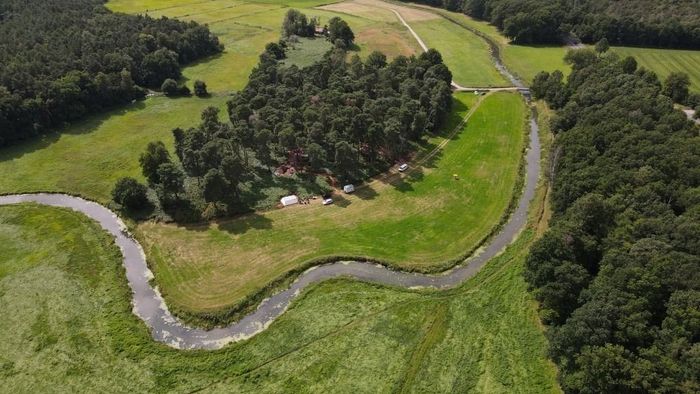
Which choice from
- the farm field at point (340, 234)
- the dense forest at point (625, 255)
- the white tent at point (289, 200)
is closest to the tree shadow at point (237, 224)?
the farm field at point (340, 234)

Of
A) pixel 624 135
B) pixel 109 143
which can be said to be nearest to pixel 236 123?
pixel 109 143

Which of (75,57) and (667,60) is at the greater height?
(667,60)

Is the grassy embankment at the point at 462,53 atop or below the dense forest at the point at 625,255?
atop

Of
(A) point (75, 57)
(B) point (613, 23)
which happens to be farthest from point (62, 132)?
(B) point (613, 23)

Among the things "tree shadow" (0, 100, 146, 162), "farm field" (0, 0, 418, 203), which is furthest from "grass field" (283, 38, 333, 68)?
"tree shadow" (0, 100, 146, 162)

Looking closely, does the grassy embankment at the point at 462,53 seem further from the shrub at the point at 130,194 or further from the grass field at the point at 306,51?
the shrub at the point at 130,194

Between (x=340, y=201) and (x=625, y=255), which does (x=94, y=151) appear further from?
(x=625, y=255)
